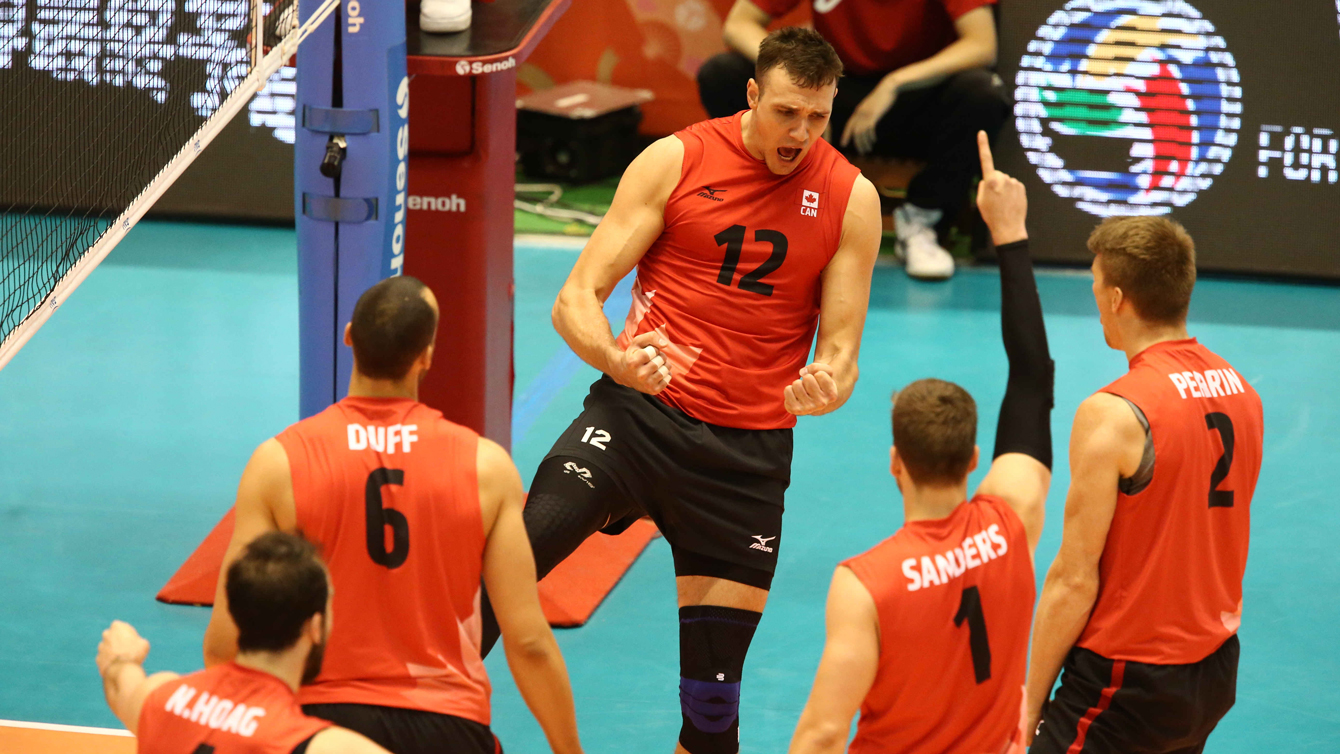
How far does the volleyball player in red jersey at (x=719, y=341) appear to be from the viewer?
14.4 ft

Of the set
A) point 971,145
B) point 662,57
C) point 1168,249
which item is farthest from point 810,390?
point 662,57

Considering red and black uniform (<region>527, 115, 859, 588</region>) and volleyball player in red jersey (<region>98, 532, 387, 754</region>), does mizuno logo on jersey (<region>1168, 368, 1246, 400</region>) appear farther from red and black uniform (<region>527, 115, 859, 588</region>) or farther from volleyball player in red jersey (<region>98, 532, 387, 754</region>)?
volleyball player in red jersey (<region>98, 532, 387, 754</region>)

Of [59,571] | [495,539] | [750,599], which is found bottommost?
[59,571]

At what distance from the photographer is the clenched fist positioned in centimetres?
396

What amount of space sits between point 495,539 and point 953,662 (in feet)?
3.45

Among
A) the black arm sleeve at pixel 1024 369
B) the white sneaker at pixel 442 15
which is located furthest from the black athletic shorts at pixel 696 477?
the white sneaker at pixel 442 15

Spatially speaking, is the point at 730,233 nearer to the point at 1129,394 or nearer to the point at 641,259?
the point at 641,259

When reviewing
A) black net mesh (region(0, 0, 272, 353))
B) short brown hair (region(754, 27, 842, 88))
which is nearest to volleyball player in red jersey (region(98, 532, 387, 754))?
short brown hair (region(754, 27, 842, 88))

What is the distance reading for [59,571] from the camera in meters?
6.01

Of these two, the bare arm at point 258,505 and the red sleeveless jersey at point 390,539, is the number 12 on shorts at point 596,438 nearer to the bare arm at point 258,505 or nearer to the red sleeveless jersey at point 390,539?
the red sleeveless jersey at point 390,539

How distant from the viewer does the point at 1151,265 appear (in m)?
3.67

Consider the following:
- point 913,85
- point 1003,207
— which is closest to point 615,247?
point 1003,207

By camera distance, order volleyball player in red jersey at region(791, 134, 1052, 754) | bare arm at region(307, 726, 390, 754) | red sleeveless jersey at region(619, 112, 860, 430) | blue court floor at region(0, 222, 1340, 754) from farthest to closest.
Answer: blue court floor at region(0, 222, 1340, 754)
red sleeveless jersey at region(619, 112, 860, 430)
volleyball player in red jersey at region(791, 134, 1052, 754)
bare arm at region(307, 726, 390, 754)

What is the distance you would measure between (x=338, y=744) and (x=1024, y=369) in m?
1.73
